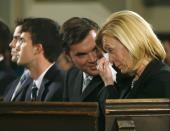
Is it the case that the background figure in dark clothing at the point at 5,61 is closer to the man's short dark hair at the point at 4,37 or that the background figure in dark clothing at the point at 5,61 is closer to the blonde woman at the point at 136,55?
the man's short dark hair at the point at 4,37

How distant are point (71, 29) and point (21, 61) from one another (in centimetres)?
19

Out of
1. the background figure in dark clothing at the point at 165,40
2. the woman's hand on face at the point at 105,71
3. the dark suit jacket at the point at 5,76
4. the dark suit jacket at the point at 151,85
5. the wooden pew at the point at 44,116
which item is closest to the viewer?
the wooden pew at the point at 44,116

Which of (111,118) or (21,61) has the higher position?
(111,118)

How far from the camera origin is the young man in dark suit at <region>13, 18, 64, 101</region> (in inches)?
54.5

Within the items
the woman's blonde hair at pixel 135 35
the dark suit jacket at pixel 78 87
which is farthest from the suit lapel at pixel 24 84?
the woman's blonde hair at pixel 135 35

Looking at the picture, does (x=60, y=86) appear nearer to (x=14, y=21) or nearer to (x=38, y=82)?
(x=38, y=82)

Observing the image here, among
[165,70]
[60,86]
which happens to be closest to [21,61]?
[60,86]

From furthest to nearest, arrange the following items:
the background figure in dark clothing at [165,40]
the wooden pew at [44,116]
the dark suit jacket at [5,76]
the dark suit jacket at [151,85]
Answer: the dark suit jacket at [5,76]
the background figure in dark clothing at [165,40]
the dark suit jacket at [151,85]
the wooden pew at [44,116]

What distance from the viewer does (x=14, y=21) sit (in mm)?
1377

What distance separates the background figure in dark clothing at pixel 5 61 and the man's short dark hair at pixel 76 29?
195mm

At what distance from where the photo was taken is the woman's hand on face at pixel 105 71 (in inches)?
46.8

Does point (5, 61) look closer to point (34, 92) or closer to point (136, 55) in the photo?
point (34, 92)

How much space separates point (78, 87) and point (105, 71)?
0.49 feet

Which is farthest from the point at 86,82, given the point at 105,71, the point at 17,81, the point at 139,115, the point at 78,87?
the point at 139,115
